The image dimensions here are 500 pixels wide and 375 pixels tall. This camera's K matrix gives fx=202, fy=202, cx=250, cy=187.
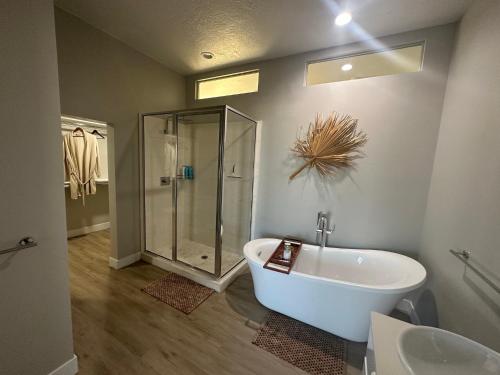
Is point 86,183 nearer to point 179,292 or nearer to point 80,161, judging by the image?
point 80,161

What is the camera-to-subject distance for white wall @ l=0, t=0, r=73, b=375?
0.99 metres

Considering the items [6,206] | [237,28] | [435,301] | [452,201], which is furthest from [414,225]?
[6,206]

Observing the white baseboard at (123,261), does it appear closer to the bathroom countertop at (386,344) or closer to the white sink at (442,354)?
the bathroom countertop at (386,344)

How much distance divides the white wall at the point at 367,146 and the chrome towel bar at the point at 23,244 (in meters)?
2.15

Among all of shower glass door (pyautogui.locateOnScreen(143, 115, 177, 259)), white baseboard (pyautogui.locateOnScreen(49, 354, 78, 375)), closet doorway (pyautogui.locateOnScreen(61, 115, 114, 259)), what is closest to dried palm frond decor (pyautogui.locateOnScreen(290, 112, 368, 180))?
shower glass door (pyautogui.locateOnScreen(143, 115, 177, 259))

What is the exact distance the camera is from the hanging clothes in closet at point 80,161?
3.10m

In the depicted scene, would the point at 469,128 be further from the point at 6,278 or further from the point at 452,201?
the point at 6,278

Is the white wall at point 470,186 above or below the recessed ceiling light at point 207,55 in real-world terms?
below

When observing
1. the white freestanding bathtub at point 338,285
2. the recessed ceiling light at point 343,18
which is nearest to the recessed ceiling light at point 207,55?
the recessed ceiling light at point 343,18

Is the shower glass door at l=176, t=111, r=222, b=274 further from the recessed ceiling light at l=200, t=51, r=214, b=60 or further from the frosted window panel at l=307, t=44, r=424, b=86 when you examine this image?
the frosted window panel at l=307, t=44, r=424, b=86

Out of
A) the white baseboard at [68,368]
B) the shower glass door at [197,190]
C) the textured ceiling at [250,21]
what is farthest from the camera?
the shower glass door at [197,190]

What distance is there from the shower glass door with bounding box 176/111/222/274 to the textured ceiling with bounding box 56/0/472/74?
0.84m

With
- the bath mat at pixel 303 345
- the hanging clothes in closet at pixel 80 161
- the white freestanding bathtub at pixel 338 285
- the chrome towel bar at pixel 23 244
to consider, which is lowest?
the bath mat at pixel 303 345

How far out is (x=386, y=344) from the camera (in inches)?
32.7
